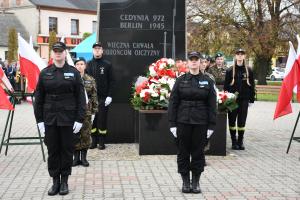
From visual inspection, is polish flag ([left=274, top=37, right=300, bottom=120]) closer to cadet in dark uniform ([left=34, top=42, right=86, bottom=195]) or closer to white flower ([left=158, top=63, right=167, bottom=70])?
white flower ([left=158, top=63, right=167, bottom=70])

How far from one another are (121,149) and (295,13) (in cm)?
2412

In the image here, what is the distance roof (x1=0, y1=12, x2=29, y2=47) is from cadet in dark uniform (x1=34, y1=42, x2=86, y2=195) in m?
53.9

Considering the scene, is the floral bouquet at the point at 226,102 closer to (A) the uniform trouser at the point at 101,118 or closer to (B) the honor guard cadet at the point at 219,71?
(B) the honor guard cadet at the point at 219,71

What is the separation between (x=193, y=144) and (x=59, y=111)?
183cm

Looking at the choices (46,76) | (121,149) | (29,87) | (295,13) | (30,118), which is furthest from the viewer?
(295,13)

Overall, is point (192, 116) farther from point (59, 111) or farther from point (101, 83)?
point (101, 83)

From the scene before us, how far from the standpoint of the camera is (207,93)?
6.89 meters

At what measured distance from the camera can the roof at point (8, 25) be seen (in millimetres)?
59228

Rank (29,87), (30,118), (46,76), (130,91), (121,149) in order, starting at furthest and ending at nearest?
(30,118)
(130,91)
(121,149)
(29,87)
(46,76)

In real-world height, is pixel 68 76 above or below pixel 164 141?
above

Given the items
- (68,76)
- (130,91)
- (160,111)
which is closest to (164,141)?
(160,111)

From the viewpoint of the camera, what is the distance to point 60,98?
679 cm

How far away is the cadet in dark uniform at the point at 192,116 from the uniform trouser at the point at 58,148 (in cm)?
137

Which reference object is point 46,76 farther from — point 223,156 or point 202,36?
point 202,36
